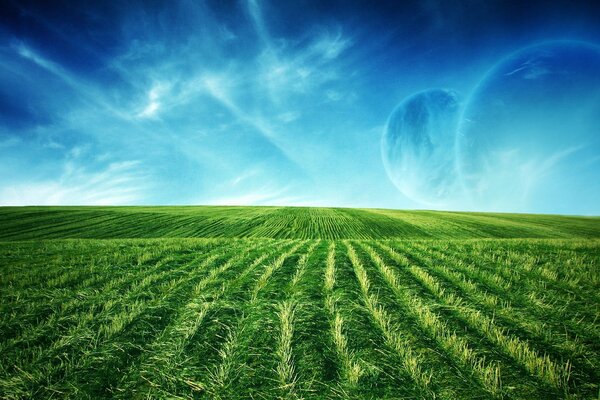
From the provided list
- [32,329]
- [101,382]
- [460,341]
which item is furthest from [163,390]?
[460,341]

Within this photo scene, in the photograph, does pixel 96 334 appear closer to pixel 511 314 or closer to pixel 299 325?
pixel 299 325

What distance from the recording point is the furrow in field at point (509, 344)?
13.3 feet

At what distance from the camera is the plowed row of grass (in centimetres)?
391

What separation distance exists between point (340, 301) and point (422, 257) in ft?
21.8

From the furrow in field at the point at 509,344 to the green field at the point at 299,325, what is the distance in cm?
3

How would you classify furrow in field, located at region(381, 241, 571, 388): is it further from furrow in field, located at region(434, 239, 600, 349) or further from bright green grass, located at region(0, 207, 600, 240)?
bright green grass, located at region(0, 207, 600, 240)

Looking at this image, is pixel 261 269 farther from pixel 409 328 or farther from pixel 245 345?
pixel 409 328

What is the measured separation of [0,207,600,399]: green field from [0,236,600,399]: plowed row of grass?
0.03 m

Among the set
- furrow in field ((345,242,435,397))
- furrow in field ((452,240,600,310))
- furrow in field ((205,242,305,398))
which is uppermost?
furrow in field ((452,240,600,310))

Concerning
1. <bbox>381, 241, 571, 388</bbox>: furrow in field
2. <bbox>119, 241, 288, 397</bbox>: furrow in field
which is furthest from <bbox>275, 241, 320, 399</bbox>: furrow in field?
<bbox>381, 241, 571, 388</bbox>: furrow in field

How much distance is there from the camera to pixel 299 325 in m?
5.65

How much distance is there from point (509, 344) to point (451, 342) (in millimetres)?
1000

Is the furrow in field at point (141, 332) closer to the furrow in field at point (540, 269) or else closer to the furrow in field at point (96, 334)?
the furrow in field at point (96, 334)

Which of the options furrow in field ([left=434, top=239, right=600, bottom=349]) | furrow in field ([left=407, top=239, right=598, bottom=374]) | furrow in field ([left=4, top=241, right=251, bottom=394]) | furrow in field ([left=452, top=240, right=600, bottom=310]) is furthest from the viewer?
furrow in field ([left=452, top=240, right=600, bottom=310])
